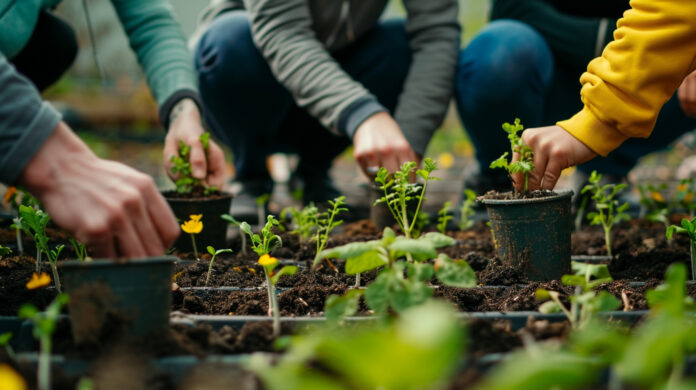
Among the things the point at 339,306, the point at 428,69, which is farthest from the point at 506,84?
the point at 339,306

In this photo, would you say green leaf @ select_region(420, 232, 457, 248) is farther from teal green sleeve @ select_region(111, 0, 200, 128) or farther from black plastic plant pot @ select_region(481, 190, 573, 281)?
teal green sleeve @ select_region(111, 0, 200, 128)

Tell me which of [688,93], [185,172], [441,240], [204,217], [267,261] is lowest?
[204,217]

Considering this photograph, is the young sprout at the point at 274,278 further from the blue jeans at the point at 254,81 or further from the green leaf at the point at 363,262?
the blue jeans at the point at 254,81

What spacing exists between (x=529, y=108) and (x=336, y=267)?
4.18 feet

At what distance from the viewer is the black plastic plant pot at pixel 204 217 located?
1.98m

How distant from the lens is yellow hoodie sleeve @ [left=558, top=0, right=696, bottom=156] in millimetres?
1344

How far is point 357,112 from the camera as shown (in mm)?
2225

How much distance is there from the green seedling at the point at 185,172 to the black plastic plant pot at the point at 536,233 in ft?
3.44

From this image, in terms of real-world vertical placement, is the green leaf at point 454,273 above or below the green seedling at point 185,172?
above

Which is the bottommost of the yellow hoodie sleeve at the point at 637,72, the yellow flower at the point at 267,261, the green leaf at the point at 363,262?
the yellow flower at the point at 267,261

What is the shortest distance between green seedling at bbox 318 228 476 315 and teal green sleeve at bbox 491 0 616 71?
6.17 ft

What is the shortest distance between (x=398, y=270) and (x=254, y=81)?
72.2 inches

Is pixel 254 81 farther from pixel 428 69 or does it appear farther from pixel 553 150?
pixel 553 150

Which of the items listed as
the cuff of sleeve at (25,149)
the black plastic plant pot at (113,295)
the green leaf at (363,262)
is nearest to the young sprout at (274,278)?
the green leaf at (363,262)
